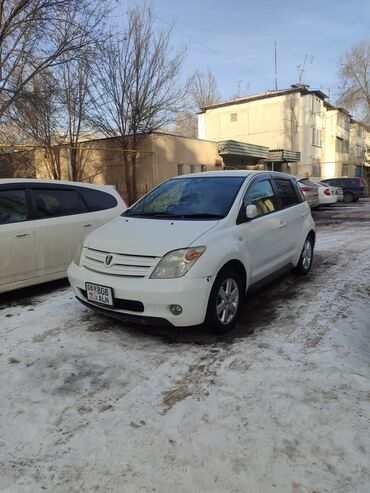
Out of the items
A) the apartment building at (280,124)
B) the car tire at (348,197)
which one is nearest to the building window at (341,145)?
the apartment building at (280,124)

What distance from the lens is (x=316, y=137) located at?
3450 cm

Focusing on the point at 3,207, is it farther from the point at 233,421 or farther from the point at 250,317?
the point at 233,421

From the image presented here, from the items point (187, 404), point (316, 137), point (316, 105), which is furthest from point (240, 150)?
point (187, 404)

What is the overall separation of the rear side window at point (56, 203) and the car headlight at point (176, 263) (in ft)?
8.40

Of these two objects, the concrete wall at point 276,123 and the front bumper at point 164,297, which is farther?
the concrete wall at point 276,123

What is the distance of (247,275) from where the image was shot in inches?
176

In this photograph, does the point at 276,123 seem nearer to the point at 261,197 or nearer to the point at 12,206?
the point at 261,197

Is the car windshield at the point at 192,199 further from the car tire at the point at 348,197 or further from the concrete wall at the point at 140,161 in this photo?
the car tire at the point at 348,197

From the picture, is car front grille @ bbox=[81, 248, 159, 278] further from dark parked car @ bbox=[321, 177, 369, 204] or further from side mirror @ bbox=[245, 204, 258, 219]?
dark parked car @ bbox=[321, 177, 369, 204]

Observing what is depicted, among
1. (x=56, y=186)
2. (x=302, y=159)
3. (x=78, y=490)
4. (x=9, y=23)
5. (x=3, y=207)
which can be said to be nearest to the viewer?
(x=78, y=490)

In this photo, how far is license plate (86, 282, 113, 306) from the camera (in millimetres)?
3926

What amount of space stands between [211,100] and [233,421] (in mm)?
49667

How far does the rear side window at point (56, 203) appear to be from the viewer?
564cm

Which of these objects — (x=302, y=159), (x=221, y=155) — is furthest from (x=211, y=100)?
(x=221, y=155)
